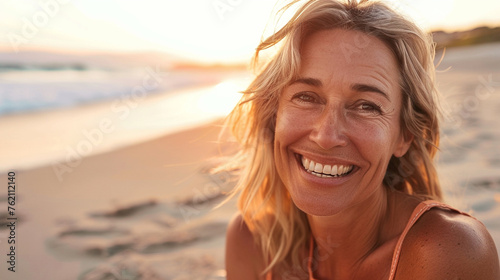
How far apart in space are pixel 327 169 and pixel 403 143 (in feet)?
1.75

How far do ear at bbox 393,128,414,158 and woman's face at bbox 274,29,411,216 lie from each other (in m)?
0.12

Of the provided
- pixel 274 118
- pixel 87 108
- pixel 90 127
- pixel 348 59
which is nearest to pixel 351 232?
pixel 274 118

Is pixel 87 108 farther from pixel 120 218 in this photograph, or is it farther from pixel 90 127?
pixel 120 218

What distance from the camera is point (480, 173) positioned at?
15.3 ft

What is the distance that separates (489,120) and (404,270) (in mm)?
5998

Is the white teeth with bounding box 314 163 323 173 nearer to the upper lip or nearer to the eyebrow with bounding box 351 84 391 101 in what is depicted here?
the upper lip

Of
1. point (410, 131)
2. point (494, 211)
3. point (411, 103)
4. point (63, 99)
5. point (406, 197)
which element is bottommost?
point (63, 99)

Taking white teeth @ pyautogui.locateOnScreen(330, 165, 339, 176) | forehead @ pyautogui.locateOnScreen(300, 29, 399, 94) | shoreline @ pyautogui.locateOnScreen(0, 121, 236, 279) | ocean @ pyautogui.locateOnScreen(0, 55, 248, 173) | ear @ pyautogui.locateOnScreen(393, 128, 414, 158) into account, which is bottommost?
ocean @ pyautogui.locateOnScreen(0, 55, 248, 173)

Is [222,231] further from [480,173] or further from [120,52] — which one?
[120,52]

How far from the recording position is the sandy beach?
11.2 feet

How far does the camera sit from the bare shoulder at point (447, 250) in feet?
5.97

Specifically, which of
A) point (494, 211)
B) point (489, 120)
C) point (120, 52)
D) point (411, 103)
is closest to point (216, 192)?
point (494, 211)

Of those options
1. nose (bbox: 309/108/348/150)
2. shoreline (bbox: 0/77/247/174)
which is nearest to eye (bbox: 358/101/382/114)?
nose (bbox: 309/108/348/150)

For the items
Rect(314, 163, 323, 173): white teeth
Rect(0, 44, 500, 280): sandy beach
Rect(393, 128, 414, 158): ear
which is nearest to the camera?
Rect(314, 163, 323, 173): white teeth
